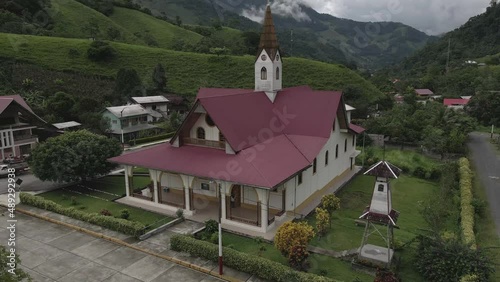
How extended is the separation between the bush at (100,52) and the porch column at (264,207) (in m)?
64.0

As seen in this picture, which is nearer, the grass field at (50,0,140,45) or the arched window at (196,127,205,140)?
the arched window at (196,127,205,140)

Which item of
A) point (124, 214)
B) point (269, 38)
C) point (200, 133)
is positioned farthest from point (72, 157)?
point (269, 38)

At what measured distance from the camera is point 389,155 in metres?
34.5

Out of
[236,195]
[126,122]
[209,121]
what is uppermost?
[209,121]

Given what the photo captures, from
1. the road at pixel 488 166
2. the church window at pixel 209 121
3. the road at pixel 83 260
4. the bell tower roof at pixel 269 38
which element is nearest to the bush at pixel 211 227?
the road at pixel 83 260

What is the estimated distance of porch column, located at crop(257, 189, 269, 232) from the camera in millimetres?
18078

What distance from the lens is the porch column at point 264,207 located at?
712 inches

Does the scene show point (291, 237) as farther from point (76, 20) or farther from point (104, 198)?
point (76, 20)

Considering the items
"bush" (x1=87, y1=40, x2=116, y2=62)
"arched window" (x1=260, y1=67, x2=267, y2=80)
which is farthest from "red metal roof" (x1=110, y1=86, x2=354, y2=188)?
"bush" (x1=87, y1=40, x2=116, y2=62)

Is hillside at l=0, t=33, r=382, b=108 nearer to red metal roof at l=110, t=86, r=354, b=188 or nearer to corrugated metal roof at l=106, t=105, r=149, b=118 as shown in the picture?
corrugated metal roof at l=106, t=105, r=149, b=118

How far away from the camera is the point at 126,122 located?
46.8m

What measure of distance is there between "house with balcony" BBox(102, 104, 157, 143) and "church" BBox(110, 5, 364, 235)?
2258cm

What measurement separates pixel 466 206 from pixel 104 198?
22.1 metres

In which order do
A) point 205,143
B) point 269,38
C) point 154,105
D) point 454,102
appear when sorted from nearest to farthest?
point 205,143
point 269,38
point 154,105
point 454,102
